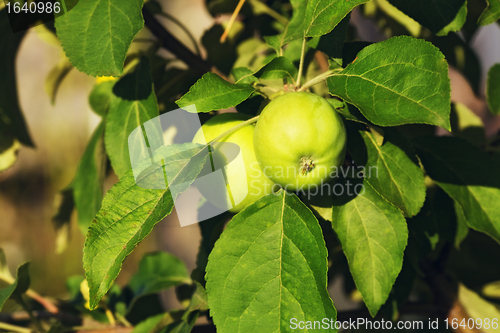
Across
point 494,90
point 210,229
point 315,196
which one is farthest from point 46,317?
point 494,90

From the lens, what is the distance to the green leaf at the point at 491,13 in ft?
1.95

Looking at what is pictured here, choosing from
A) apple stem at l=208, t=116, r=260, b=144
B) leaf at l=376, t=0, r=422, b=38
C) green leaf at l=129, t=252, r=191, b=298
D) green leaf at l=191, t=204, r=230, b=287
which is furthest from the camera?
green leaf at l=129, t=252, r=191, b=298

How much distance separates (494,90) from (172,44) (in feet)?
2.59

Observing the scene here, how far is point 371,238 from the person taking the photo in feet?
2.00

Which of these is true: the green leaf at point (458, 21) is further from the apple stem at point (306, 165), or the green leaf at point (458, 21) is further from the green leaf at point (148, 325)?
the green leaf at point (148, 325)

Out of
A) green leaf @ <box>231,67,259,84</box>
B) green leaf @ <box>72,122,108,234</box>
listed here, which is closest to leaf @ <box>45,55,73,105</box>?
green leaf @ <box>72,122,108,234</box>

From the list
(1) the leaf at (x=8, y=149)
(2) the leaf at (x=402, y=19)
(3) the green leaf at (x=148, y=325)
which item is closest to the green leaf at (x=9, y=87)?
(1) the leaf at (x=8, y=149)

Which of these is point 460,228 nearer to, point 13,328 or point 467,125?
point 467,125

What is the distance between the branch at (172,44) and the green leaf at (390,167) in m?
0.49

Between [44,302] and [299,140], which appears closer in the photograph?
[299,140]

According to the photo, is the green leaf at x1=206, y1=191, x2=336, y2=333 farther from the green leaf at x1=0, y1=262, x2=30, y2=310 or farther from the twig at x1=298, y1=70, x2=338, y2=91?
the green leaf at x1=0, y1=262, x2=30, y2=310

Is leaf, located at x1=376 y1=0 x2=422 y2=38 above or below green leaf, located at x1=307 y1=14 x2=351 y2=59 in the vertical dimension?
below

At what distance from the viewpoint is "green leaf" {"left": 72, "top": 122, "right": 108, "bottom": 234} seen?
2.88 ft

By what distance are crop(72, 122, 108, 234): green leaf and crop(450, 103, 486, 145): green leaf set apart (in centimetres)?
94
